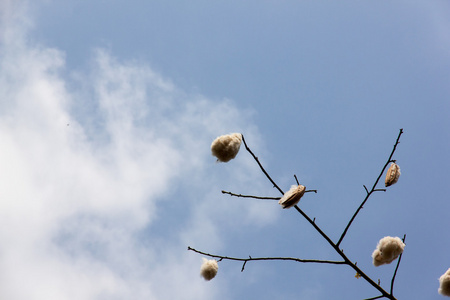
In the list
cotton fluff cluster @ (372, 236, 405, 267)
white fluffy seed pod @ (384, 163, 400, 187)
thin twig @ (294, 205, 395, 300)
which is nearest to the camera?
thin twig @ (294, 205, 395, 300)

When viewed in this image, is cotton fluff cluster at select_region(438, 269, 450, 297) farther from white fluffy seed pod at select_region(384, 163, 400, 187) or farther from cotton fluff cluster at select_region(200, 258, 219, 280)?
cotton fluff cluster at select_region(200, 258, 219, 280)

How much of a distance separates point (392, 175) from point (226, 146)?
1442mm

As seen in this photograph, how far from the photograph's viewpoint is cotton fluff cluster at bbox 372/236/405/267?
2.52 m

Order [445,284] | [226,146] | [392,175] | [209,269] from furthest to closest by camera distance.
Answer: [209,269] → [392,175] → [226,146] → [445,284]

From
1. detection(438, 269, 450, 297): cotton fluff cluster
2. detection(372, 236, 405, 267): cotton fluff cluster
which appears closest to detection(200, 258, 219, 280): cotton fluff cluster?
detection(372, 236, 405, 267): cotton fluff cluster

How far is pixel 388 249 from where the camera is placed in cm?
253

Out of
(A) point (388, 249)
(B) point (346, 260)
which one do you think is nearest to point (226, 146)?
(B) point (346, 260)

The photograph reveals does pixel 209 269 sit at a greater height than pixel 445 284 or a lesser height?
greater

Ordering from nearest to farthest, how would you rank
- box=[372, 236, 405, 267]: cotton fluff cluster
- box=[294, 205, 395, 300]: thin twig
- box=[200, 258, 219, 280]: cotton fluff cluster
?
box=[294, 205, 395, 300]: thin twig < box=[372, 236, 405, 267]: cotton fluff cluster < box=[200, 258, 219, 280]: cotton fluff cluster

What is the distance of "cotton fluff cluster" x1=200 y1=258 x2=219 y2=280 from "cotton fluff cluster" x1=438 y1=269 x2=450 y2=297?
176 cm

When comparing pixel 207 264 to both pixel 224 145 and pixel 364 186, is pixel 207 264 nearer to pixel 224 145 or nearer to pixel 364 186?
pixel 224 145

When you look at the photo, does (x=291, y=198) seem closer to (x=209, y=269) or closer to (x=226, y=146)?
(x=226, y=146)

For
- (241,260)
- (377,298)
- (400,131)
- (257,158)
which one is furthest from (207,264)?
(400,131)

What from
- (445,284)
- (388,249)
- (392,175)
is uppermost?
(392,175)
